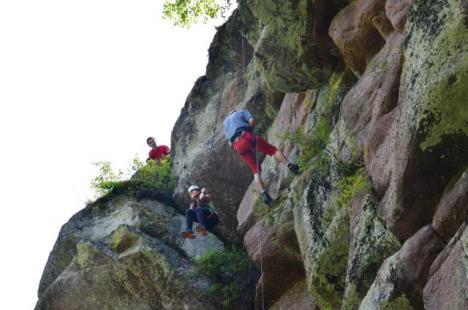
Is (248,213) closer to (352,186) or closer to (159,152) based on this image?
(352,186)

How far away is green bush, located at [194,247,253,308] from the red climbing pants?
208 cm

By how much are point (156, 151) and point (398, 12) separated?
11.4m

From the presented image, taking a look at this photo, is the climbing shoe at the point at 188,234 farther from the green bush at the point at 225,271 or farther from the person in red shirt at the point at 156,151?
the person in red shirt at the point at 156,151

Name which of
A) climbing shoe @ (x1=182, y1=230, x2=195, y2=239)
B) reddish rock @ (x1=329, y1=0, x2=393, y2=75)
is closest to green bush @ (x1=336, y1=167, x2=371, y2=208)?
reddish rock @ (x1=329, y1=0, x2=393, y2=75)

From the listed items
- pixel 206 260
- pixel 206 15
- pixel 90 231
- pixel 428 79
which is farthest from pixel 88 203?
pixel 428 79

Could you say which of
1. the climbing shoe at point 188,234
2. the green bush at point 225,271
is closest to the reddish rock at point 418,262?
the green bush at point 225,271

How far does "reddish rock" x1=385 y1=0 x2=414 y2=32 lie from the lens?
10.7 m

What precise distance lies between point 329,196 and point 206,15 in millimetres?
9818

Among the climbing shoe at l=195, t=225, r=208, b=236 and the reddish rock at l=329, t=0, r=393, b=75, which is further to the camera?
the climbing shoe at l=195, t=225, r=208, b=236

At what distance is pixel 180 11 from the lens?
19703mm

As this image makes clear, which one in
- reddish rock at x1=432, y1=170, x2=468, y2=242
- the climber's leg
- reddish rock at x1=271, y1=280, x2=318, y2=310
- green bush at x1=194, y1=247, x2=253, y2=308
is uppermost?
the climber's leg

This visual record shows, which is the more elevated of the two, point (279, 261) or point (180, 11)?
point (180, 11)

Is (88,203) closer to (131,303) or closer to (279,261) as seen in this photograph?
(131,303)

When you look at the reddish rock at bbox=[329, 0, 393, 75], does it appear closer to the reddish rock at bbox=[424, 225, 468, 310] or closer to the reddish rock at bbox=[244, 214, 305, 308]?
the reddish rock at bbox=[244, 214, 305, 308]
